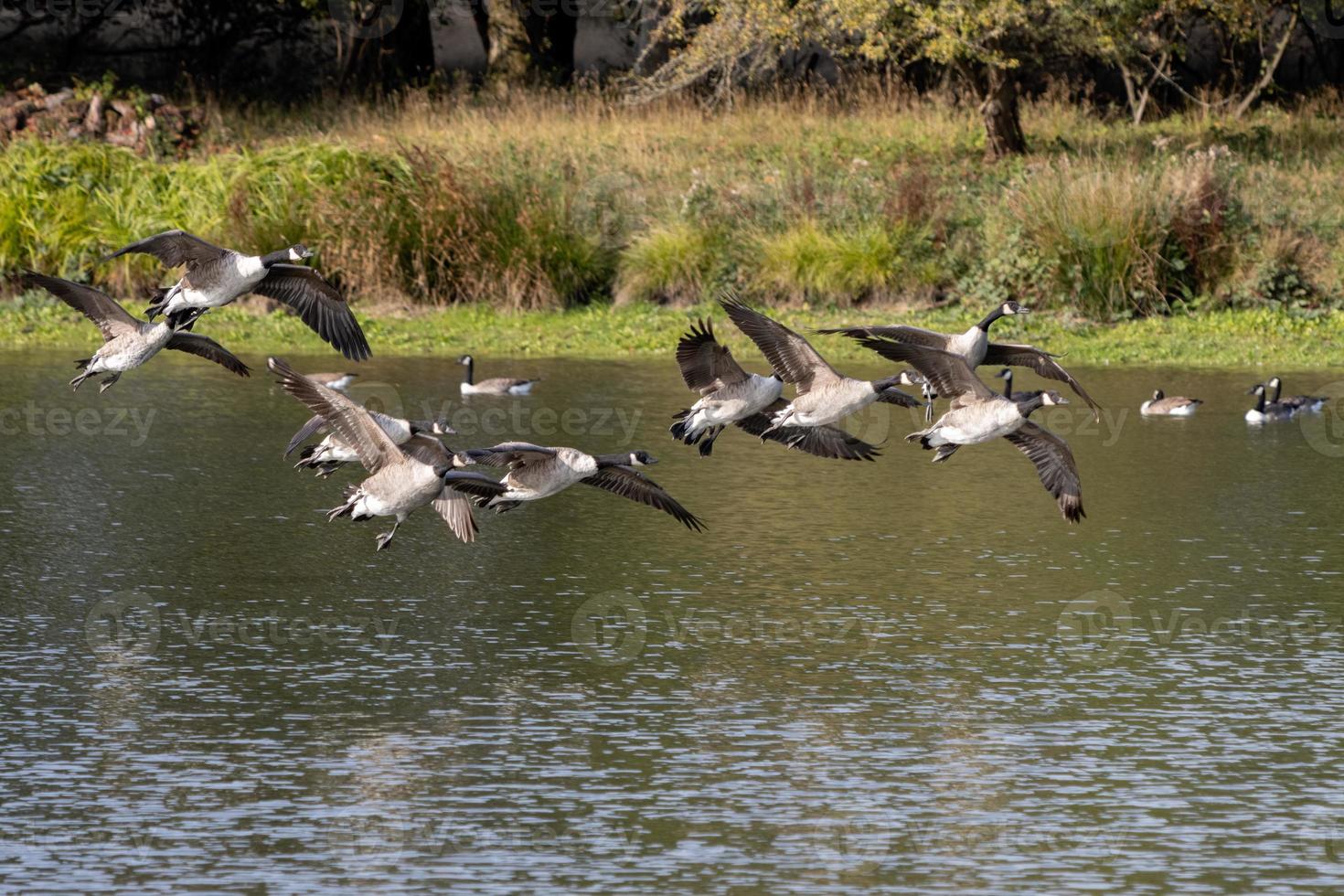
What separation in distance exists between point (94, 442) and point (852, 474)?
844 centimetres

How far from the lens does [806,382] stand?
44.1ft

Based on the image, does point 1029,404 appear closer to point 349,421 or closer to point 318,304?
point 349,421

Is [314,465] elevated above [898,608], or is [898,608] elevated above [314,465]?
[314,465]

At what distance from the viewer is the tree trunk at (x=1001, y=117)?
36.9 m

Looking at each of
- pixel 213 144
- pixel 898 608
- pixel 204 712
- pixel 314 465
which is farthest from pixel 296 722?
pixel 213 144

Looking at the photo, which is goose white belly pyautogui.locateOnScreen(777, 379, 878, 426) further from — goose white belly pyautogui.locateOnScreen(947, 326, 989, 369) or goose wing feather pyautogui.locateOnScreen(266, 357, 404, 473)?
goose wing feather pyautogui.locateOnScreen(266, 357, 404, 473)

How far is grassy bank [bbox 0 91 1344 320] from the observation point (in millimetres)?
32469

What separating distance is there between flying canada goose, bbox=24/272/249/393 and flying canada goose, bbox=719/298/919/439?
3.14m

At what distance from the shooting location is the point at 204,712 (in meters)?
13.9

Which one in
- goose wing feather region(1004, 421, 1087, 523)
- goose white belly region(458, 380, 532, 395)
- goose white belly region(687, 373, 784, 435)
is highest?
goose white belly region(687, 373, 784, 435)

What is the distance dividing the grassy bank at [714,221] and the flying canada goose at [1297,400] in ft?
19.1

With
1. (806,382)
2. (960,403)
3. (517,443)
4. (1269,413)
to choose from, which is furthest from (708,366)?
(1269,413)

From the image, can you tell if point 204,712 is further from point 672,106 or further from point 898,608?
point 672,106

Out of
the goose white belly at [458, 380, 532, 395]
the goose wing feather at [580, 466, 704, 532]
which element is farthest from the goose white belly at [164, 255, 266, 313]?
the goose white belly at [458, 380, 532, 395]
